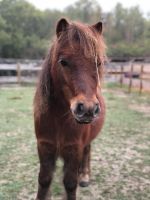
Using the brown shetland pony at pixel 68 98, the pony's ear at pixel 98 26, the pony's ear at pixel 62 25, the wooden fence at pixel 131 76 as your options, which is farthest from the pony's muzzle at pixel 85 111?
the wooden fence at pixel 131 76

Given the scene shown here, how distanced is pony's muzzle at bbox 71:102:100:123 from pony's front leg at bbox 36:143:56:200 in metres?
0.75

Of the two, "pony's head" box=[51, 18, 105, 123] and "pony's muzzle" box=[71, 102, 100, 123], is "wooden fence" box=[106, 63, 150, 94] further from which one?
"pony's muzzle" box=[71, 102, 100, 123]

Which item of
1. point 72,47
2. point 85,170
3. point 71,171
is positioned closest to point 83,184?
point 85,170

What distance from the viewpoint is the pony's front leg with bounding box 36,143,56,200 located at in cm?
263

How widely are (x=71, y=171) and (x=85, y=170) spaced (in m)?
0.82

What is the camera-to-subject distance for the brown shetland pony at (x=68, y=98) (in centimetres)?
200

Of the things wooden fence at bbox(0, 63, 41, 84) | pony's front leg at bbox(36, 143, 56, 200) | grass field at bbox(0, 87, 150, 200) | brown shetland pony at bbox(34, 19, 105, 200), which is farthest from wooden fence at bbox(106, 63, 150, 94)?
brown shetland pony at bbox(34, 19, 105, 200)

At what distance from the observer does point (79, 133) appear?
8.41ft

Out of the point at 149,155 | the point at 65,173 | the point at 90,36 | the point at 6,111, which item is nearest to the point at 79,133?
the point at 65,173

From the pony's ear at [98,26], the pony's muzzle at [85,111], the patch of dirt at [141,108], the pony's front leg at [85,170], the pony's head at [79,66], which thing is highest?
the pony's ear at [98,26]

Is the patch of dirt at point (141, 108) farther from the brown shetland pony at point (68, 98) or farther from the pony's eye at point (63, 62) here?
the pony's eye at point (63, 62)

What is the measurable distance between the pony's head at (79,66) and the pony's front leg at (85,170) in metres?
1.23

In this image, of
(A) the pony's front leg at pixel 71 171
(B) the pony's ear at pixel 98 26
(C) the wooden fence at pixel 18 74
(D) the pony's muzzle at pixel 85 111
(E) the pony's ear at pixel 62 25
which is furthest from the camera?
(C) the wooden fence at pixel 18 74

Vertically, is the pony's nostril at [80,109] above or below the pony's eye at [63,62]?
below
